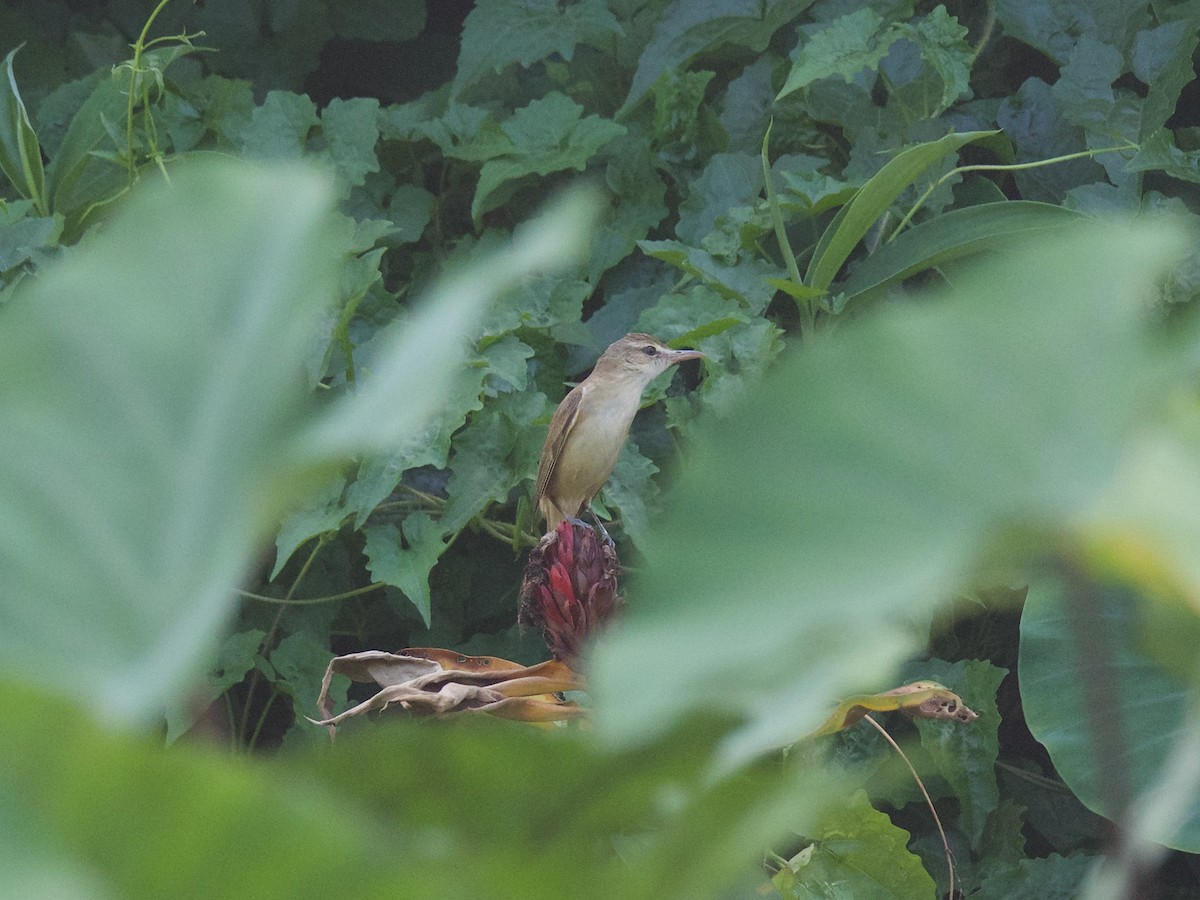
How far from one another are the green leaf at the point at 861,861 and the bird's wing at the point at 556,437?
2.42 ft

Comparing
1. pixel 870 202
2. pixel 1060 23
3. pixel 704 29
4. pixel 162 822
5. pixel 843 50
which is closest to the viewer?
pixel 162 822

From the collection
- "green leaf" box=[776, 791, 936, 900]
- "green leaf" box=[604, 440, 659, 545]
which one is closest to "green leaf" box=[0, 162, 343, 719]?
"green leaf" box=[776, 791, 936, 900]

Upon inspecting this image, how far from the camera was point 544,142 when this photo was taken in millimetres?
2068

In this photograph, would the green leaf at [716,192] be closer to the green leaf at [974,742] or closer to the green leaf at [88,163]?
the green leaf at [974,742]

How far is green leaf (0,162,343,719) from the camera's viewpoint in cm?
22

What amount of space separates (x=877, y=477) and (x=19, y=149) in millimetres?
2130

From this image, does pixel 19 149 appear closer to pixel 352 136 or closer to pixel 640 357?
pixel 352 136

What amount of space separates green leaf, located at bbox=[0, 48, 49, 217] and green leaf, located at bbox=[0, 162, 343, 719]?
6.42 ft

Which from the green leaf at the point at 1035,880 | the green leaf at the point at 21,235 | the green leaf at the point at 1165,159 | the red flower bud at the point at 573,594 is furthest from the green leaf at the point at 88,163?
the green leaf at the point at 1035,880

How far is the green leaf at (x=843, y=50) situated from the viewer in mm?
1776

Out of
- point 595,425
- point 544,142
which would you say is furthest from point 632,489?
point 544,142

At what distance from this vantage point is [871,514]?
8.3 inches

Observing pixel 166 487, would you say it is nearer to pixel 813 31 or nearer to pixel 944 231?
pixel 944 231

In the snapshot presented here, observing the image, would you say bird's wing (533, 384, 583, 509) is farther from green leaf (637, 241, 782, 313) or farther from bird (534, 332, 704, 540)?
green leaf (637, 241, 782, 313)
